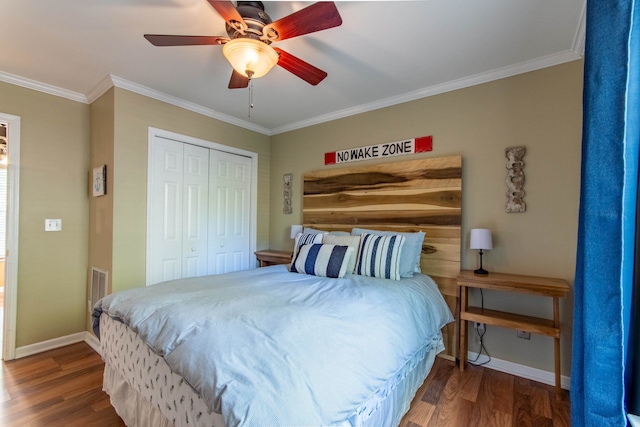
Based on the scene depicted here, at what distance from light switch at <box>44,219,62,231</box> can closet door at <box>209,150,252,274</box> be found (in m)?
1.39

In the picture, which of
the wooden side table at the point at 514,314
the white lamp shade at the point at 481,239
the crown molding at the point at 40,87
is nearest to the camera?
the wooden side table at the point at 514,314

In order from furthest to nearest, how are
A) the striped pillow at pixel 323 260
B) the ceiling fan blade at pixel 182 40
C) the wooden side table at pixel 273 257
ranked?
the wooden side table at pixel 273 257 → the striped pillow at pixel 323 260 → the ceiling fan blade at pixel 182 40

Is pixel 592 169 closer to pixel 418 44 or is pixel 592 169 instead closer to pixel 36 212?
pixel 418 44

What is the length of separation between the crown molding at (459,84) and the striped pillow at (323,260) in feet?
5.30

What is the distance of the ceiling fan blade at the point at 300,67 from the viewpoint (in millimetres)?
1772

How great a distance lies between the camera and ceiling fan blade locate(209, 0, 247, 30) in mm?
1323

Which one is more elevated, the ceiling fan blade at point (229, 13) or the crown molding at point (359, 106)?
the crown molding at point (359, 106)

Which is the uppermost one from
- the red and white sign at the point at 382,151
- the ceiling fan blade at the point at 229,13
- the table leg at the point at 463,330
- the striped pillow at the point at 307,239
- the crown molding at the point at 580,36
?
the crown molding at the point at 580,36

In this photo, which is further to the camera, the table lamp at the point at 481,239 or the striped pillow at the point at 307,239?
the striped pillow at the point at 307,239

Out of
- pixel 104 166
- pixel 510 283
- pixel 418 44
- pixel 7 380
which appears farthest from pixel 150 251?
pixel 510 283

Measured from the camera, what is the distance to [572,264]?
2.08 m

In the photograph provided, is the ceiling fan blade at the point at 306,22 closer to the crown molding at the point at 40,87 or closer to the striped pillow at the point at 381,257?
the striped pillow at the point at 381,257

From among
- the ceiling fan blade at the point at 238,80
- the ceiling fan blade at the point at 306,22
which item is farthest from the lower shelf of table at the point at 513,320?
the ceiling fan blade at the point at 238,80

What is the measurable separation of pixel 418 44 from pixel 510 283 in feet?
6.03
